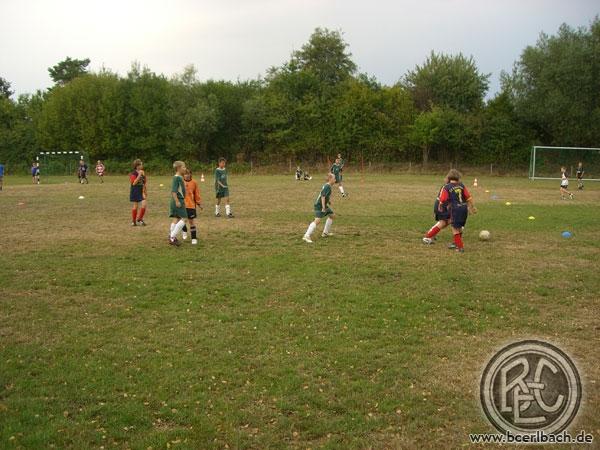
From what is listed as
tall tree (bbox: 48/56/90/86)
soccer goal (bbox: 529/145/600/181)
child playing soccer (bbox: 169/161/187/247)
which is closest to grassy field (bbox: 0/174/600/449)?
child playing soccer (bbox: 169/161/187/247)

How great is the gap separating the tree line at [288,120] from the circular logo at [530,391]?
4860cm

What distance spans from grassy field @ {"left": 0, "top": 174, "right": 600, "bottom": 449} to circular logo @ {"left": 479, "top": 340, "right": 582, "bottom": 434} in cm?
14

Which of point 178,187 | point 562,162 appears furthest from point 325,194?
point 562,162

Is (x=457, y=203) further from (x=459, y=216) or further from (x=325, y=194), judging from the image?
(x=325, y=194)

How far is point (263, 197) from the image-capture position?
24.9m

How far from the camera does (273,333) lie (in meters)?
6.92

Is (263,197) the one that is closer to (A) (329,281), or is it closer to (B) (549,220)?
(B) (549,220)

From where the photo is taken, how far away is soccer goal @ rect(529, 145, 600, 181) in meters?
40.0

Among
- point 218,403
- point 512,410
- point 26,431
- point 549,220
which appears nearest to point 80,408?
point 26,431

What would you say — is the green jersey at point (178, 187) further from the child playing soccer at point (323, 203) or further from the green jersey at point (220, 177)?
the green jersey at point (220, 177)

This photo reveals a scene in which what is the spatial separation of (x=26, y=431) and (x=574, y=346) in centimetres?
594

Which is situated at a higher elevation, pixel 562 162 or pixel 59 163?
pixel 562 162

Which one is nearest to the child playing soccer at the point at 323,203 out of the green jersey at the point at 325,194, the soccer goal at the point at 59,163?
the green jersey at the point at 325,194

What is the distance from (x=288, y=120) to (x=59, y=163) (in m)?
22.7
